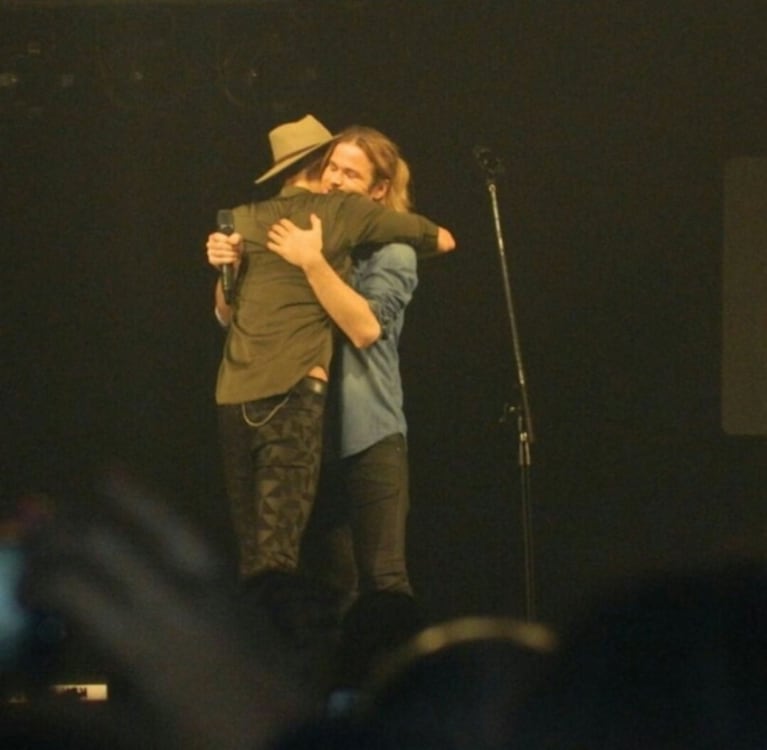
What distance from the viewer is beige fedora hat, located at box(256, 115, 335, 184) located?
4.72m

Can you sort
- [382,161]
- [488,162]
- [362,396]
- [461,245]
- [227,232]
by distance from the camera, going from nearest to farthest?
[227,232], [362,396], [382,161], [488,162], [461,245]

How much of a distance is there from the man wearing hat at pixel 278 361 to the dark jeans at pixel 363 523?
6.3 inches

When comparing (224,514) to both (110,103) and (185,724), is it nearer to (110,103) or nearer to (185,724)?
(110,103)

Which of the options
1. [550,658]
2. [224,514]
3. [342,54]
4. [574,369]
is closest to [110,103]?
[342,54]

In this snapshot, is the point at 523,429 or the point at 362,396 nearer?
the point at 362,396

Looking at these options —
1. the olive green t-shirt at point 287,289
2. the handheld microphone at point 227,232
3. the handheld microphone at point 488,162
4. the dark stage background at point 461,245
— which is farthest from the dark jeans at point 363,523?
the dark stage background at point 461,245

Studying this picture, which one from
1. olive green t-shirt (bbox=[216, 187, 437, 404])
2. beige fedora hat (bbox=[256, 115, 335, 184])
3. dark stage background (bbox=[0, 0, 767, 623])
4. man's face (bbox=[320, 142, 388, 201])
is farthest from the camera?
dark stage background (bbox=[0, 0, 767, 623])

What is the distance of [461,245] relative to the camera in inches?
225

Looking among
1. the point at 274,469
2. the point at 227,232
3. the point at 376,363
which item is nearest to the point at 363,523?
the point at 274,469

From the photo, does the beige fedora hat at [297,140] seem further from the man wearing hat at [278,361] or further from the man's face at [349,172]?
the man wearing hat at [278,361]

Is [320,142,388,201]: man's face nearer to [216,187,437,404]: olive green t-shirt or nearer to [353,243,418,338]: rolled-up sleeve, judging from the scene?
[216,187,437,404]: olive green t-shirt

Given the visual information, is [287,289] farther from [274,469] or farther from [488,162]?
[488,162]

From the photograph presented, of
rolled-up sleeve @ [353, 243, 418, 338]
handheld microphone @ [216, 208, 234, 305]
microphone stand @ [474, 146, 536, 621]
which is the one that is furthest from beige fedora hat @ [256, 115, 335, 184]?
microphone stand @ [474, 146, 536, 621]

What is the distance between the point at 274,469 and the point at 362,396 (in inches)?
15.0
